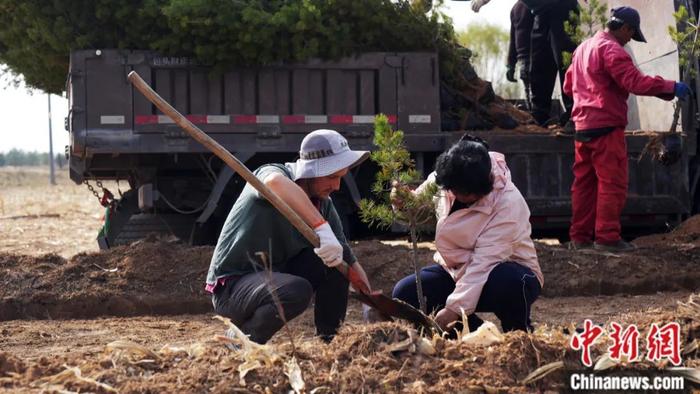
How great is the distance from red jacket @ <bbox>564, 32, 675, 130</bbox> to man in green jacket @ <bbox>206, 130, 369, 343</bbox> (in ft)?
12.8

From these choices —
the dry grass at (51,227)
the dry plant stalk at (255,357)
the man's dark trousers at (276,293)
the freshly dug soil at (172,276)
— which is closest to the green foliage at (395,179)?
the man's dark trousers at (276,293)

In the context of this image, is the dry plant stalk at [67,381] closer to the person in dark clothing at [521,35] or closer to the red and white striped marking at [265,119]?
the red and white striped marking at [265,119]

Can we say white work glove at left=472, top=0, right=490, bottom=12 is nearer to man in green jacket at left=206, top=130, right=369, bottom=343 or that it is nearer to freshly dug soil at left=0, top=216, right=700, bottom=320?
freshly dug soil at left=0, top=216, right=700, bottom=320

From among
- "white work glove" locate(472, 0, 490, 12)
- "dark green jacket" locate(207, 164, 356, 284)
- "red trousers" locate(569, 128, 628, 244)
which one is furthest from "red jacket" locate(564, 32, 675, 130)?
"dark green jacket" locate(207, 164, 356, 284)

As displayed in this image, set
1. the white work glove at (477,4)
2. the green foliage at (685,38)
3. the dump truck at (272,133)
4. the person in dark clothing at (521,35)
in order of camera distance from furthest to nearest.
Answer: the white work glove at (477,4)
the person in dark clothing at (521,35)
the dump truck at (272,133)
the green foliage at (685,38)

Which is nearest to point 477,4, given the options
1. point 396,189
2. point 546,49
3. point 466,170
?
point 546,49

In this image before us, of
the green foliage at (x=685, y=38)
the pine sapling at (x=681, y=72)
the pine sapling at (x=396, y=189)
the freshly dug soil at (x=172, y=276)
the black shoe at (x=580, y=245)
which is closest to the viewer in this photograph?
the pine sapling at (x=396, y=189)

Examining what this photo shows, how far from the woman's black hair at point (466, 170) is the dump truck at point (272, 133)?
14.5ft

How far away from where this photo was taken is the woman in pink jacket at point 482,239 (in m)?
4.87

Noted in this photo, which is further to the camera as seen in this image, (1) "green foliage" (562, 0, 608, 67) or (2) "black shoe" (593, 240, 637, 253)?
(1) "green foliage" (562, 0, 608, 67)

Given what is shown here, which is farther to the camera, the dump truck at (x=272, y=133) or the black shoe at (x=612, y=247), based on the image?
the dump truck at (x=272, y=133)

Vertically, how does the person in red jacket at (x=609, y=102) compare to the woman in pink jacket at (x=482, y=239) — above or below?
above

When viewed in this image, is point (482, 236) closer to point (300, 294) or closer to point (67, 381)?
point (300, 294)

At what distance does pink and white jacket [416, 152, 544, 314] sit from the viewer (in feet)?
16.2
